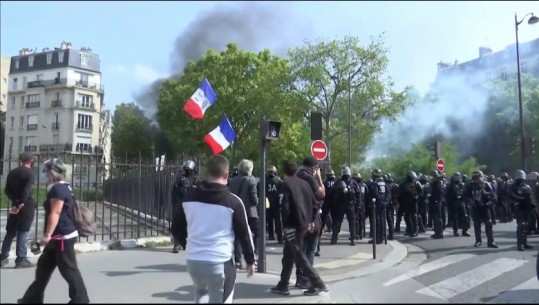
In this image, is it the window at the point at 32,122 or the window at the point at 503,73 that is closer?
the window at the point at 503,73

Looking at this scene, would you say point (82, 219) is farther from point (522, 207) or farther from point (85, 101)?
point (85, 101)

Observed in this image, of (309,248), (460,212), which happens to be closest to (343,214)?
(460,212)

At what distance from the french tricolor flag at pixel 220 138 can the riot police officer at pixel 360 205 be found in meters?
3.15

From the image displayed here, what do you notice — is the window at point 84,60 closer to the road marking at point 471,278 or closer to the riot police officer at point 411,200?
the riot police officer at point 411,200

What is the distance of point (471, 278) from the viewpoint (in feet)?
25.3

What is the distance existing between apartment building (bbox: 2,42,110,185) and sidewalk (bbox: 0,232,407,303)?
55507 millimetres

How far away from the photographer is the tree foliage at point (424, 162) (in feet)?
117

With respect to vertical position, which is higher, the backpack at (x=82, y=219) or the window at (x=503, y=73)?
the window at (x=503, y=73)

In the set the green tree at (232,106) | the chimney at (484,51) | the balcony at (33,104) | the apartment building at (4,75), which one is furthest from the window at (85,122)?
the chimney at (484,51)

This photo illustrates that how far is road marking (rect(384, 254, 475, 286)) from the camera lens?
25.4ft

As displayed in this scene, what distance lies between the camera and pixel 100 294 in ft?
20.2

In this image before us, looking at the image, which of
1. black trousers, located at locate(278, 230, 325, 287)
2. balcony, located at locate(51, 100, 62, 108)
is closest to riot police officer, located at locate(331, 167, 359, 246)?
Answer: black trousers, located at locate(278, 230, 325, 287)

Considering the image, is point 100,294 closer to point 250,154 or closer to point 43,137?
point 250,154

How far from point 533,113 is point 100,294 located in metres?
35.6
